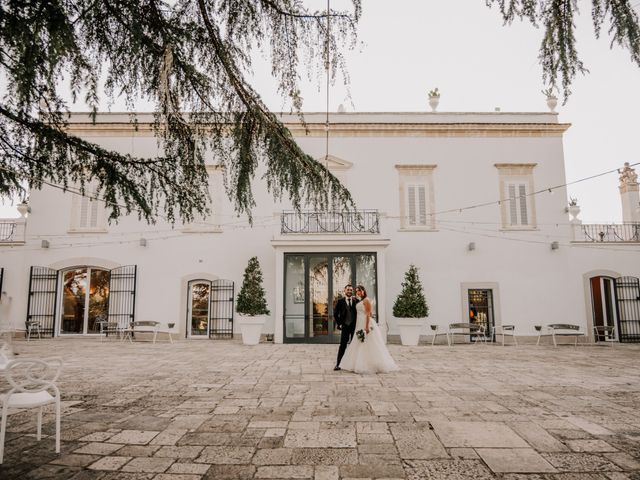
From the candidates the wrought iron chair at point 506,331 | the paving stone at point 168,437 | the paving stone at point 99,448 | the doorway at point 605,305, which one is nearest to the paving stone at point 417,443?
the paving stone at point 168,437

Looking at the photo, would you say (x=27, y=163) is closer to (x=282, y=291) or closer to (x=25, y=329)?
(x=282, y=291)

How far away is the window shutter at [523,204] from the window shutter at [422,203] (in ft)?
9.34

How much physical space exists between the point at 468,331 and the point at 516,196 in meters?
4.28

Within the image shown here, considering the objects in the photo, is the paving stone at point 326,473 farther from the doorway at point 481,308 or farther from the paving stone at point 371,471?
the doorway at point 481,308

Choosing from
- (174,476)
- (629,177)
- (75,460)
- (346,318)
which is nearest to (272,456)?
(174,476)

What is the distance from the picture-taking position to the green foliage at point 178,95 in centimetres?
279

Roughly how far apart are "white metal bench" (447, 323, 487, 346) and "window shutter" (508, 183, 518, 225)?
11.0 ft

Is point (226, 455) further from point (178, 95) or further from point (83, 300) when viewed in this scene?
point (83, 300)

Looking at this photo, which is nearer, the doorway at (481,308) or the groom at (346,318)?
the groom at (346,318)

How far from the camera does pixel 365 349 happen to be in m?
6.77

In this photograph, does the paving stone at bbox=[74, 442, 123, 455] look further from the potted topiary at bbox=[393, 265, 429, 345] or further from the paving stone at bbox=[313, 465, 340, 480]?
the potted topiary at bbox=[393, 265, 429, 345]

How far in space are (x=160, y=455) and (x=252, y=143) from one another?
2.28 metres

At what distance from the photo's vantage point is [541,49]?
88.9 inches

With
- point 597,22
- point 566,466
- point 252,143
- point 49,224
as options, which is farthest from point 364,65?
point 49,224
